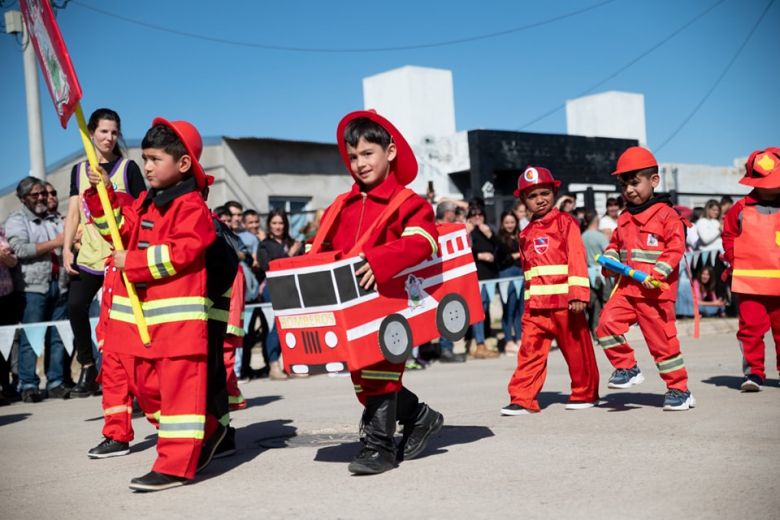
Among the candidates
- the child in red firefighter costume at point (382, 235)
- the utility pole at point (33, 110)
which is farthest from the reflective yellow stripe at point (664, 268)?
the utility pole at point (33, 110)

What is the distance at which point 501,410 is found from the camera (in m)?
6.75

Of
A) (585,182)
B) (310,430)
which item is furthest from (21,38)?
(585,182)

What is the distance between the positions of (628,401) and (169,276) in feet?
13.1

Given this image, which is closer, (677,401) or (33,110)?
(677,401)

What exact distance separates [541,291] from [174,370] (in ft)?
10.2

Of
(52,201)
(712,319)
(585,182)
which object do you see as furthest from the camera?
(585,182)

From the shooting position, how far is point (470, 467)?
480cm

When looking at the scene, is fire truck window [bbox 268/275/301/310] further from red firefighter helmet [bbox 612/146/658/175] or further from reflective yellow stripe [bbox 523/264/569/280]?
red firefighter helmet [bbox 612/146/658/175]

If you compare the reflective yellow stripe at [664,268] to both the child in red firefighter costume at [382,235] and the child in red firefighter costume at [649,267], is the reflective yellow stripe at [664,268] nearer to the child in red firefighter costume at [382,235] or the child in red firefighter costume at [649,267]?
the child in red firefighter costume at [649,267]

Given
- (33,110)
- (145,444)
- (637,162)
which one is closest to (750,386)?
(637,162)

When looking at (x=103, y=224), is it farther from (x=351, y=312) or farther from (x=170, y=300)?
(x=351, y=312)

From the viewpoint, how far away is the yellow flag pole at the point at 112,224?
475cm

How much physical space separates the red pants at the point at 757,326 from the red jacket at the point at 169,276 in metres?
4.70

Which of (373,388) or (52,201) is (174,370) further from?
(52,201)
